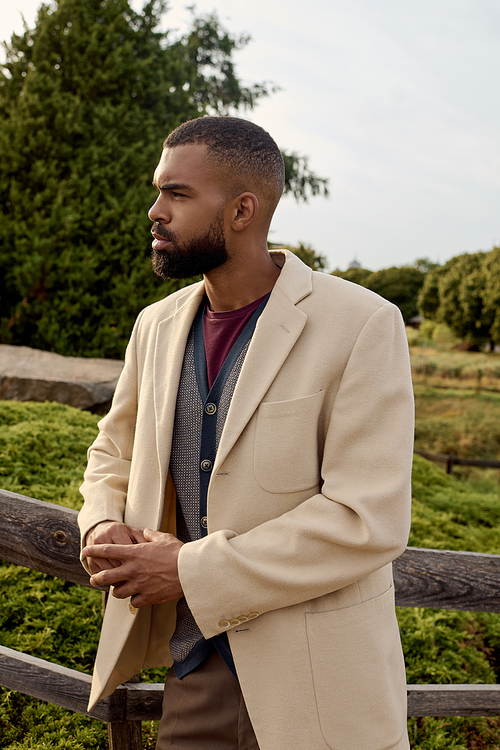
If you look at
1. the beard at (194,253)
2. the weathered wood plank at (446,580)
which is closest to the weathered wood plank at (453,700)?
the weathered wood plank at (446,580)

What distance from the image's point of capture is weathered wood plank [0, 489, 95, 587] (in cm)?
215

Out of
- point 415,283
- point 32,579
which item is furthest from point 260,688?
point 415,283

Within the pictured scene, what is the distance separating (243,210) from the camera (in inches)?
69.2

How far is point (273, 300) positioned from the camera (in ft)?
5.60

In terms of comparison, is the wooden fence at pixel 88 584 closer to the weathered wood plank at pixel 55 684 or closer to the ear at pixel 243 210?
the weathered wood plank at pixel 55 684

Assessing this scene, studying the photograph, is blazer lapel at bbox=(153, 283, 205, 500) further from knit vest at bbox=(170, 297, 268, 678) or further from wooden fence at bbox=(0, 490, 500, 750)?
wooden fence at bbox=(0, 490, 500, 750)

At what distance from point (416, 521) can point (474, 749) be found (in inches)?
92.7

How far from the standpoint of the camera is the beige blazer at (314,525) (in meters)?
1.46

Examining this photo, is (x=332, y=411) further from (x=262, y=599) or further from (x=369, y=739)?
(x=369, y=739)

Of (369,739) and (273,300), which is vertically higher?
(273,300)

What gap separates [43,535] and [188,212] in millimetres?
1336

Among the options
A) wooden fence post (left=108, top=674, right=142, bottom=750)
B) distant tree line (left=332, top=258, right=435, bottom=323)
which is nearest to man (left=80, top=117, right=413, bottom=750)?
wooden fence post (left=108, top=674, right=142, bottom=750)

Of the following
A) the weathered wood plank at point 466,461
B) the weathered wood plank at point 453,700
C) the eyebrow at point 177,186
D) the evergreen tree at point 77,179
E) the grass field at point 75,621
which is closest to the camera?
the eyebrow at point 177,186

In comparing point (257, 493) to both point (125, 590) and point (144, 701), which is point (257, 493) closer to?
point (125, 590)
